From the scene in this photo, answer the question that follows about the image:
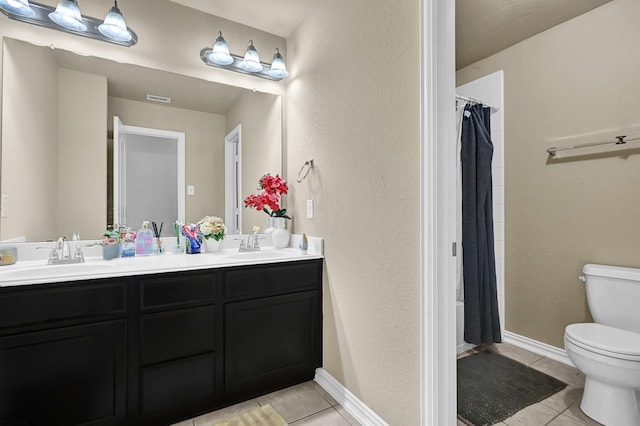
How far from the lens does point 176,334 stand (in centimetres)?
161

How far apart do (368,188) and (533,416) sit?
1.55 metres

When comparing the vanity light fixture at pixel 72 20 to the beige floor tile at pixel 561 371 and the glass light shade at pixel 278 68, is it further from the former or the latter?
the beige floor tile at pixel 561 371

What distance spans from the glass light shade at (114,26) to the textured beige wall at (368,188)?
1.18 meters

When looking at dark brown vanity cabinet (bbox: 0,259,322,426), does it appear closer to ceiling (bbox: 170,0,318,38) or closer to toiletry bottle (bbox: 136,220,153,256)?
toiletry bottle (bbox: 136,220,153,256)

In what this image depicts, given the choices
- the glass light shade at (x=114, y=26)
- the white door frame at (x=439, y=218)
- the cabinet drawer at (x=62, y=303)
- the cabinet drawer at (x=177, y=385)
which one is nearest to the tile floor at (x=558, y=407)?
the white door frame at (x=439, y=218)

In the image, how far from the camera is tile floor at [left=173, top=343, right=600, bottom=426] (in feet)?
5.40

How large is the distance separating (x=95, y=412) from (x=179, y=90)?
1960 mm

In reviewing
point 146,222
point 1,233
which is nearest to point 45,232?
point 1,233

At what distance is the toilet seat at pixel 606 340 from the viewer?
4.98 ft

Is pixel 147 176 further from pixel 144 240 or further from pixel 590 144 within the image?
pixel 590 144

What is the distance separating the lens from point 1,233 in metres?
1.59

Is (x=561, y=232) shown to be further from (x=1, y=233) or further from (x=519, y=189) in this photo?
(x=1, y=233)

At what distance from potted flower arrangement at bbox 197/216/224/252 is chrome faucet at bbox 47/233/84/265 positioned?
680 millimetres

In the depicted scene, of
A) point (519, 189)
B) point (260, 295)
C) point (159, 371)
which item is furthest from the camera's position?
point (519, 189)
